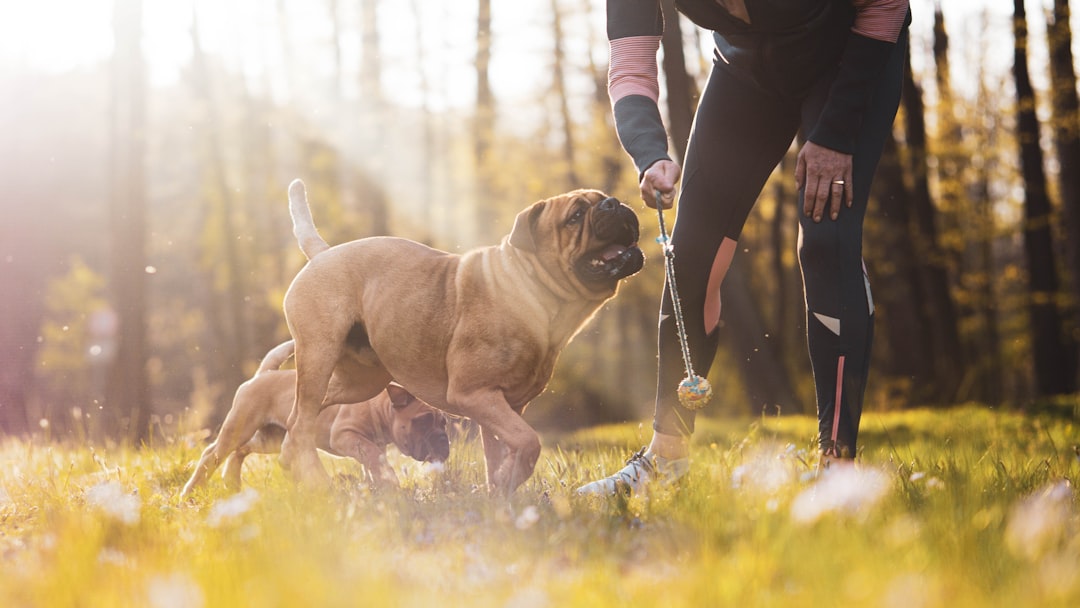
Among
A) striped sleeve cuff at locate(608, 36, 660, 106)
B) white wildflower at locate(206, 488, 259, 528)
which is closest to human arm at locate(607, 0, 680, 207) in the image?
striped sleeve cuff at locate(608, 36, 660, 106)

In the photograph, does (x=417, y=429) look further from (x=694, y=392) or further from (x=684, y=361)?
(x=694, y=392)

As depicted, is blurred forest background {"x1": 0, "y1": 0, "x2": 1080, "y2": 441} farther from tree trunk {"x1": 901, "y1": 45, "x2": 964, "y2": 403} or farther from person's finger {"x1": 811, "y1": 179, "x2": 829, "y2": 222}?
person's finger {"x1": 811, "y1": 179, "x2": 829, "y2": 222}

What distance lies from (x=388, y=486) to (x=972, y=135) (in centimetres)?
1825

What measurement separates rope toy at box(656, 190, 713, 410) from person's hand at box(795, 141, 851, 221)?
0.51 meters

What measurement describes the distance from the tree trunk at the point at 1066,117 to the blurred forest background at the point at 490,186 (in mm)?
34

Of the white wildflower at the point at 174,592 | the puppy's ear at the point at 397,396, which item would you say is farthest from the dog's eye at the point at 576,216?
the white wildflower at the point at 174,592

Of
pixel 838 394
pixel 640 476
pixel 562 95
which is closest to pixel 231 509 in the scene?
pixel 640 476

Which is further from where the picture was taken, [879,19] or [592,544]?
[879,19]

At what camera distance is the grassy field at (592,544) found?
5.93 feet

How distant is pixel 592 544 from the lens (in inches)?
93.3

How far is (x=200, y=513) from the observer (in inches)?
131

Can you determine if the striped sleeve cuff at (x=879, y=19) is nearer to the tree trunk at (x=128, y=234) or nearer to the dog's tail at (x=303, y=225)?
the dog's tail at (x=303, y=225)

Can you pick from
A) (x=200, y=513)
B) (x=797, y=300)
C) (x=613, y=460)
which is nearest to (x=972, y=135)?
(x=797, y=300)

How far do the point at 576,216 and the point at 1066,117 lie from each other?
994 cm
